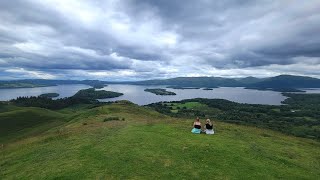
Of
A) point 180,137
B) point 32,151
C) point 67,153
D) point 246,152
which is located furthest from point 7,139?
point 246,152

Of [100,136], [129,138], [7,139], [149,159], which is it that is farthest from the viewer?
[7,139]

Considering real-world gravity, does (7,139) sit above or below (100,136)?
below

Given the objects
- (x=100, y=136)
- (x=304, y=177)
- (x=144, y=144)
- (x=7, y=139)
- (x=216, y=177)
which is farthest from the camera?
(x=7, y=139)

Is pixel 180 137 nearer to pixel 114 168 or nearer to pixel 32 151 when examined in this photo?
pixel 114 168

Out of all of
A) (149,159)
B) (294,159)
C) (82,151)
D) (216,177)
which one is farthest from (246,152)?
(82,151)

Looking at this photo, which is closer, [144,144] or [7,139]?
[144,144]

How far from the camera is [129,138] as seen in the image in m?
32.5

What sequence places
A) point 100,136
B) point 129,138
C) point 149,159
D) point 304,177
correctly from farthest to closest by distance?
point 100,136 → point 129,138 → point 149,159 → point 304,177

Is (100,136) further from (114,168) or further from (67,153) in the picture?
(114,168)

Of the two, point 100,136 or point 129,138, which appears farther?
point 100,136

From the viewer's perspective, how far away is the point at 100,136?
35.5 m

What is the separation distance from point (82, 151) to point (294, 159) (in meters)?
22.4

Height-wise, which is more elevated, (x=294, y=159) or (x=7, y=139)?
(x=294, y=159)

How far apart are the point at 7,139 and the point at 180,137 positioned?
2165 inches
